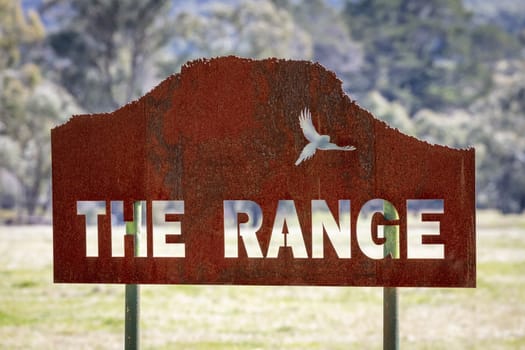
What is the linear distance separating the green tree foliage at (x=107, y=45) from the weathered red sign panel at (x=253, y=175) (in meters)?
29.3

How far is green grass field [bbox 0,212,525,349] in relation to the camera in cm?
903

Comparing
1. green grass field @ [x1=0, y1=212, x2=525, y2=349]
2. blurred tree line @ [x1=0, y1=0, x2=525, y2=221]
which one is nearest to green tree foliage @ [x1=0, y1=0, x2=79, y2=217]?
blurred tree line @ [x1=0, y1=0, x2=525, y2=221]

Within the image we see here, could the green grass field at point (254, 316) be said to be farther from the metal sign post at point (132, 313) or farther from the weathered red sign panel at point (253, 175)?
the weathered red sign panel at point (253, 175)

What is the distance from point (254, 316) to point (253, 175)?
706cm

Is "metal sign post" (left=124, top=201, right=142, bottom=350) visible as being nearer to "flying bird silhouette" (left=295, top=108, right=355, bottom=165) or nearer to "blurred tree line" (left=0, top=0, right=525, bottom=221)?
"flying bird silhouette" (left=295, top=108, right=355, bottom=165)

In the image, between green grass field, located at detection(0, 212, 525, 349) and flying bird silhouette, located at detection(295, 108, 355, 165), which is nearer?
flying bird silhouette, located at detection(295, 108, 355, 165)

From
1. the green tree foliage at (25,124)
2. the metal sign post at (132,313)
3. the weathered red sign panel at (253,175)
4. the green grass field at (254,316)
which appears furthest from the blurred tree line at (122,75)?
the weathered red sign panel at (253,175)

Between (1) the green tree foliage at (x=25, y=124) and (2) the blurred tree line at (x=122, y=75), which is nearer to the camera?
(1) the green tree foliage at (x=25, y=124)

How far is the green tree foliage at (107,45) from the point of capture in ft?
110

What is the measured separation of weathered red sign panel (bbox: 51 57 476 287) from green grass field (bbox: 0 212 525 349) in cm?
408

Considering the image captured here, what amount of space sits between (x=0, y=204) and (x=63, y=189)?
106 ft

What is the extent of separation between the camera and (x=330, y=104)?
4.29m

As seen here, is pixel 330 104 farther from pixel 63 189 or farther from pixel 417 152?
pixel 63 189

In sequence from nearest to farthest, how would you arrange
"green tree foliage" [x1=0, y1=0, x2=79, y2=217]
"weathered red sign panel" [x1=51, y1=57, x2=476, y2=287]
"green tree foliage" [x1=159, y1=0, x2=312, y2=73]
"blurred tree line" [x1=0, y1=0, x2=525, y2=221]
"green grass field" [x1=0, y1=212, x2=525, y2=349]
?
1. "weathered red sign panel" [x1=51, y1=57, x2=476, y2=287]
2. "green grass field" [x1=0, y1=212, x2=525, y2=349]
3. "green tree foliage" [x1=0, y1=0, x2=79, y2=217]
4. "blurred tree line" [x1=0, y1=0, x2=525, y2=221]
5. "green tree foliage" [x1=159, y1=0, x2=312, y2=73]
